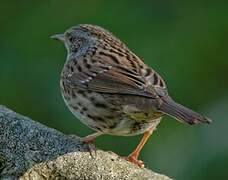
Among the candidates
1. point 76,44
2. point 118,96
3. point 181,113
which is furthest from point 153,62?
point 181,113

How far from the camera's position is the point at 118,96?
604 cm

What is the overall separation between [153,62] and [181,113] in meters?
2.68

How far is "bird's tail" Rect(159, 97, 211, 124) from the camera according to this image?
5.50m

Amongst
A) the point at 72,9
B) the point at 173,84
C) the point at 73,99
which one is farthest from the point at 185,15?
the point at 73,99

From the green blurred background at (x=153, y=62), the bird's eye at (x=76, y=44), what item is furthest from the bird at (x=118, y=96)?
the green blurred background at (x=153, y=62)

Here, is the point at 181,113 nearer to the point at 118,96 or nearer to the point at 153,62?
the point at 118,96

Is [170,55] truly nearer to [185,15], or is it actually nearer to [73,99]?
[185,15]

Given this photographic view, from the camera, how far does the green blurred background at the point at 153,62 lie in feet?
25.0

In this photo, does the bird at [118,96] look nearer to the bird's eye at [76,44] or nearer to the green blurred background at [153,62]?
the bird's eye at [76,44]

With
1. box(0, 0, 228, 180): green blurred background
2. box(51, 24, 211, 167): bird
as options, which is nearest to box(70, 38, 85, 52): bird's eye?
box(51, 24, 211, 167): bird

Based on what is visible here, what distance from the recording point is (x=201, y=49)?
8.73 metres

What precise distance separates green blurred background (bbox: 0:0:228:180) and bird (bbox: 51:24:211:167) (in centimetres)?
105

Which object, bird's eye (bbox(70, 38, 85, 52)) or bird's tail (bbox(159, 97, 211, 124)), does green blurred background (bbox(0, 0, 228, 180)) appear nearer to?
bird's eye (bbox(70, 38, 85, 52))

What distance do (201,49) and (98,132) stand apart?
2.71m
